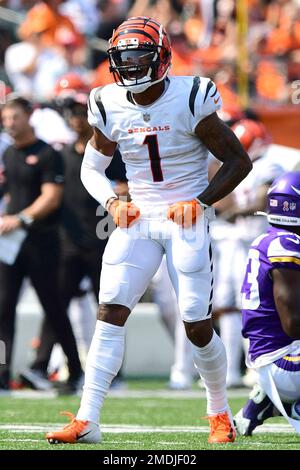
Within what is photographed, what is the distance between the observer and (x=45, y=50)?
41.3 feet

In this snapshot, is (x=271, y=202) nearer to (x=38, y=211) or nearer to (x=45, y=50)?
(x=38, y=211)

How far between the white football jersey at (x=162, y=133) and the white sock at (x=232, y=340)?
401 cm

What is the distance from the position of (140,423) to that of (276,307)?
1509 millimetres

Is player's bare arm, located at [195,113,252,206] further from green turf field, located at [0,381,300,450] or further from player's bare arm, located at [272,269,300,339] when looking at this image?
green turf field, located at [0,381,300,450]

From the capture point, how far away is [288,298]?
5.46 meters

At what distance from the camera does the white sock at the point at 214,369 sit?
221 inches

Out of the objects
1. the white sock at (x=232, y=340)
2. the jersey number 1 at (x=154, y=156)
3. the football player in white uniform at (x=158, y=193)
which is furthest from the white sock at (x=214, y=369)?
the white sock at (x=232, y=340)

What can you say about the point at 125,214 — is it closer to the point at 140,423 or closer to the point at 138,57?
the point at 138,57

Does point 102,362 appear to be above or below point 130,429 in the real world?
above

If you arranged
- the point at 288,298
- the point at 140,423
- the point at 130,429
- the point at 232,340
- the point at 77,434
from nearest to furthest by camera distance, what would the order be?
1. the point at 77,434
2. the point at 288,298
3. the point at 130,429
4. the point at 140,423
5. the point at 232,340

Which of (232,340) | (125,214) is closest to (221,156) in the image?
(125,214)

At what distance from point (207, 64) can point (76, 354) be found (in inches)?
158

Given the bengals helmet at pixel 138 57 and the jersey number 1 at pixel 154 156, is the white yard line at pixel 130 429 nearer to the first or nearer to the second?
the jersey number 1 at pixel 154 156

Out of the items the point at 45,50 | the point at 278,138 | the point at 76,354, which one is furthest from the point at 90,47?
the point at 76,354
